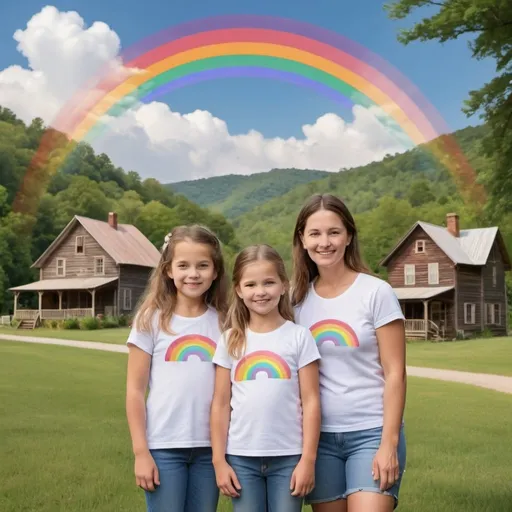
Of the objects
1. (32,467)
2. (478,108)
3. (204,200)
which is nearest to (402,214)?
(478,108)

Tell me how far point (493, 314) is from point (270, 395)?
42435 mm

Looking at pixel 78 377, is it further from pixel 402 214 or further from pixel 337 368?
pixel 402 214

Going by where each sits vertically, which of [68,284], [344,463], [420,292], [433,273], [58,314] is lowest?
[58,314]

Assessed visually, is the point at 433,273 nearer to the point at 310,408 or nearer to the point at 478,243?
the point at 478,243

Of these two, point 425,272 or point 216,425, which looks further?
point 425,272

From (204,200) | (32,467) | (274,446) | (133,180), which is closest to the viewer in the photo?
(274,446)

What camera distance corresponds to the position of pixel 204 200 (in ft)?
443

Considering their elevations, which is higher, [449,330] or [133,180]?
[133,180]

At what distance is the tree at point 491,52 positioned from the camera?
66.3ft

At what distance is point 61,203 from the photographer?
225ft

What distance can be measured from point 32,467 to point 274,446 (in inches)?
185

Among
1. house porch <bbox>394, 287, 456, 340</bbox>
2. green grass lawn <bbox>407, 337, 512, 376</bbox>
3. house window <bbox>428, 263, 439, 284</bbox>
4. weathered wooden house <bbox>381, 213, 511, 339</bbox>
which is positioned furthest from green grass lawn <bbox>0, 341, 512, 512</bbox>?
house window <bbox>428, 263, 439, 284</bbox>

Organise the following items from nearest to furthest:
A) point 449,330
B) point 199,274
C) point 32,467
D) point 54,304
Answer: point 199,274 → point 32,467 → point 449,330 → point 54,304

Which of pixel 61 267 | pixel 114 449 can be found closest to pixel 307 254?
pixel 114 449
